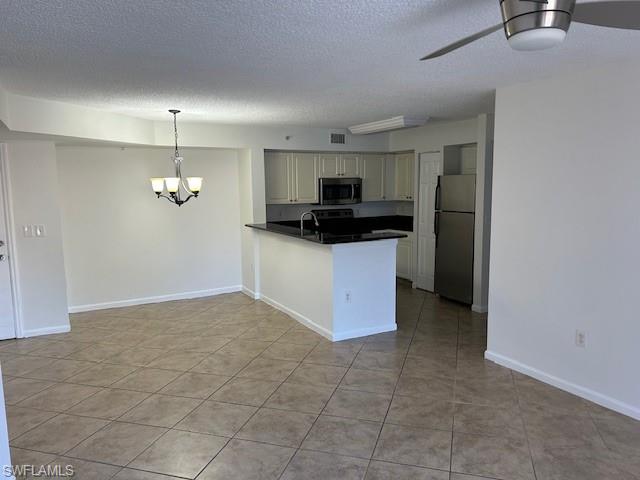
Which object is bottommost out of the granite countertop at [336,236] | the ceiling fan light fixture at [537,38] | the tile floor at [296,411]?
the tile floor at [296,411]

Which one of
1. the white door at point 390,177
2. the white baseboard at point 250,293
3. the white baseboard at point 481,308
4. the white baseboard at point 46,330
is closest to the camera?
the white baseboard at point 46,330

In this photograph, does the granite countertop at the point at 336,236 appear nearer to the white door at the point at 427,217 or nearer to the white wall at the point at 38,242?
the white door at the point at 427,217

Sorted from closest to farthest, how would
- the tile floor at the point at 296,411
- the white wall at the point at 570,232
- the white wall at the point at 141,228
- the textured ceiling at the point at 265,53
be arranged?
the textured ceiling at the point at 265,53 < the tile floor at the point at 296,411 < the white wall at the point at 570,232 < the white wall at the point at 141,228

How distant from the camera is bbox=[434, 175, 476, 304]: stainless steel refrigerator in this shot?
17.9 feet

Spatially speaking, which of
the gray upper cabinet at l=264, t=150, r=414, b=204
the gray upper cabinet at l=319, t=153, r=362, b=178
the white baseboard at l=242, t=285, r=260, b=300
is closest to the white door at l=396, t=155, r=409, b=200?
the gray upper cabinet at l=264, t=150, r=414, b=204

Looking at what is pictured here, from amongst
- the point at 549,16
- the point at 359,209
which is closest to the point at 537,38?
the point at 549,16

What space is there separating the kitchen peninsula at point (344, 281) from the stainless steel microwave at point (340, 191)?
169 cm

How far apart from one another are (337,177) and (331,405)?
166 inches

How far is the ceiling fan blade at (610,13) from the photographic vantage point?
1524 millimetres

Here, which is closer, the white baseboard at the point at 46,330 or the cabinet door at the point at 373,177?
the white baseboard at the point at 46,330

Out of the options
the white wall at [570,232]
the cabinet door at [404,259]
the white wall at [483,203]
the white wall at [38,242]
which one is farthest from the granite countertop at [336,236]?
the white wall at [38,242]

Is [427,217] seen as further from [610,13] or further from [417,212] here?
[610,13]

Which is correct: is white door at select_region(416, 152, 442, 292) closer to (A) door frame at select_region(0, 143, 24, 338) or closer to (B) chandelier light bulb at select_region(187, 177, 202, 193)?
(B) chandelier light bulb at select_region(187, 177, 202, 193)

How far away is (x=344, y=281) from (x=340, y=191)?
2596 mm
